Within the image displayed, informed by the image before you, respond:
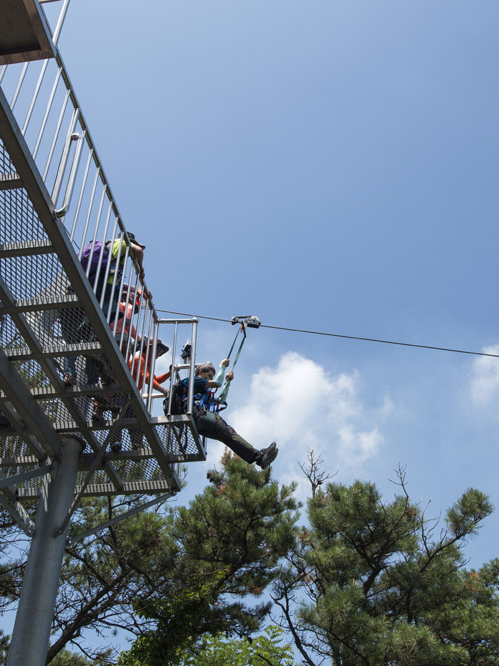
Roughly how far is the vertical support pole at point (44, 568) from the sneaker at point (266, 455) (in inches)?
68.3

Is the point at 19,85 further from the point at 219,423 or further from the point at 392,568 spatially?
the point at 392,568

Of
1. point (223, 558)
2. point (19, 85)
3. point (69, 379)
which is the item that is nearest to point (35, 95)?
point (19, 85)

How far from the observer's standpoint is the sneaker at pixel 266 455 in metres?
6.14

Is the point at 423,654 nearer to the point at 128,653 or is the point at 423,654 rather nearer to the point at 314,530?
the point at 314,530

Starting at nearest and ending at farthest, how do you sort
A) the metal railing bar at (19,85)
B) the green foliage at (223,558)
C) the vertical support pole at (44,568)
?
1. the metal railing bar at (19,85)
2. the vertical support pole at (44,568)
3. the green foliage at (223,558)

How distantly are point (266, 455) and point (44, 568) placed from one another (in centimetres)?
224

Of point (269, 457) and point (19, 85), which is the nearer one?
point (19, 85)

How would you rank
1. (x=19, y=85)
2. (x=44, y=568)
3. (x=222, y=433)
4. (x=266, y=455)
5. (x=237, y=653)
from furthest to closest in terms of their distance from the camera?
(x=237, y=653) < (x=222, y=433) < (x=266, y=455) < (x=44, y=568) < (x=19, y=85)

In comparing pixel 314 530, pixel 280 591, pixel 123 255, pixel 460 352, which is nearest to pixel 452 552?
pixel 314 530

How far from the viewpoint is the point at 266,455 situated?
6145 millimetres

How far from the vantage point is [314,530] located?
10.4m

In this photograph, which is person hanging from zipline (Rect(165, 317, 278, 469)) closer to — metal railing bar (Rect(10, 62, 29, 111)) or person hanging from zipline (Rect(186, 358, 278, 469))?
person hanging from zipline (Rect(186, 358, 278, 469))

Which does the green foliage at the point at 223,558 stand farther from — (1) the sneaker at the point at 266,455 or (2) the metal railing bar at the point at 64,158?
(2) the metal railing bar at the point at 64,158

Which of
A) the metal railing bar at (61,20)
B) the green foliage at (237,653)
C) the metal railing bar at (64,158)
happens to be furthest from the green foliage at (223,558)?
the metal railing bar at (61,20)
